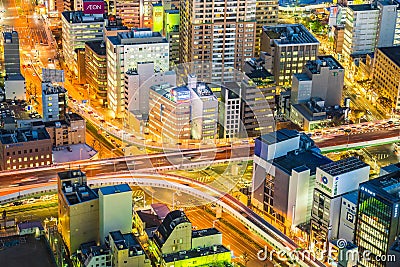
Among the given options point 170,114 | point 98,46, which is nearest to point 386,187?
point 170,114

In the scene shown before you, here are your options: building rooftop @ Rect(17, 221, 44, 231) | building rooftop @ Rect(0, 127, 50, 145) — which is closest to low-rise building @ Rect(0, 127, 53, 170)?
building rooftop @ Rect(0, 127, 50, 145)

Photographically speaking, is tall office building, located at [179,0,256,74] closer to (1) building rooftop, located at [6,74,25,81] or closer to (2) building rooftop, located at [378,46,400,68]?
(2) building rooftop, located at [378,46,400,68]

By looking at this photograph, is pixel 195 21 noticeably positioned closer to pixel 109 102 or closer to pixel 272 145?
pixel 109 102

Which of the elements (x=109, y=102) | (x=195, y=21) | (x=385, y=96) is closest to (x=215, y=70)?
(x=195, y=21)

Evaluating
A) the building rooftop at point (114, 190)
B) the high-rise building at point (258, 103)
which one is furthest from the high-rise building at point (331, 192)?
the high-rise building at point (258, 103)

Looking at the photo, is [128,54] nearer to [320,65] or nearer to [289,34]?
[320,65]
